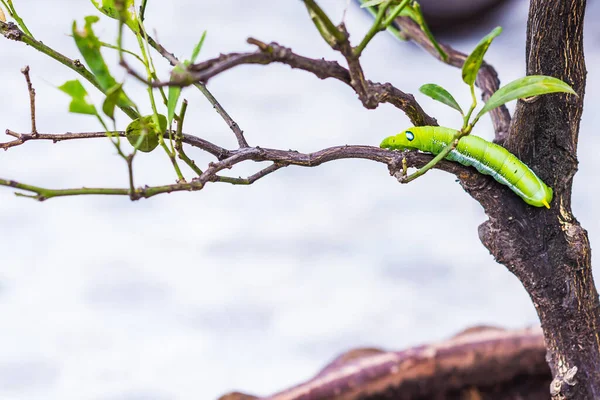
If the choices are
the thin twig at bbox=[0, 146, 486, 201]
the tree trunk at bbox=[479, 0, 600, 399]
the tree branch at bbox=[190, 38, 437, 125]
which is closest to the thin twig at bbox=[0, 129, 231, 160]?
the thin twig at bbox=[0, 146, 486, 201]

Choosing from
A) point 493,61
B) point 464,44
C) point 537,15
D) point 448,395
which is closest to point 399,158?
point 537,15

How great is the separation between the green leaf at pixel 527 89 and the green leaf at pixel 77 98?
227mm

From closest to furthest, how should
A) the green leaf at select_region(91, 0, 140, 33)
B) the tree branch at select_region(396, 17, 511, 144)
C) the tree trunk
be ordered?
the green leaf at select_region(91, 0, 140, 33) < the tree trunk < the tree branch at select_region(396, 17, 511, 144)

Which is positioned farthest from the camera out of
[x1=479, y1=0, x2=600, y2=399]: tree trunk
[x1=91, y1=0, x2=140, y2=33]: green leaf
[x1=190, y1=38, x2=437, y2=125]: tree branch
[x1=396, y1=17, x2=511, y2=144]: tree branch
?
[x1=396, y1=17, x2=511, y2=144]: tree branch

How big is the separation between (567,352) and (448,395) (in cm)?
20

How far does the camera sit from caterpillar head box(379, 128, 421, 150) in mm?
476

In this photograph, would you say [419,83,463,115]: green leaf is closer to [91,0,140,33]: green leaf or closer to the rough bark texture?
[91,0,140,33]: green leaf

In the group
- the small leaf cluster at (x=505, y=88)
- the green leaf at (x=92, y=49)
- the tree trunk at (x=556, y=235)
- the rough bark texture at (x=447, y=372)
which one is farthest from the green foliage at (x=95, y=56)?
the rough bark texture at (x=447, y=372)

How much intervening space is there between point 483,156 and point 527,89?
4.4 inches

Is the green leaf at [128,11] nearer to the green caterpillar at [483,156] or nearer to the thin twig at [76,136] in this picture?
the thin twig at [76,136]

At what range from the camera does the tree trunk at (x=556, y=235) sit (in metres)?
0.50

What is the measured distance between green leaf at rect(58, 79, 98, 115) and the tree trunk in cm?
34

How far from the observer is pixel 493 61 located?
157cm

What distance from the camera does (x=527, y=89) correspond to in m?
0.39
